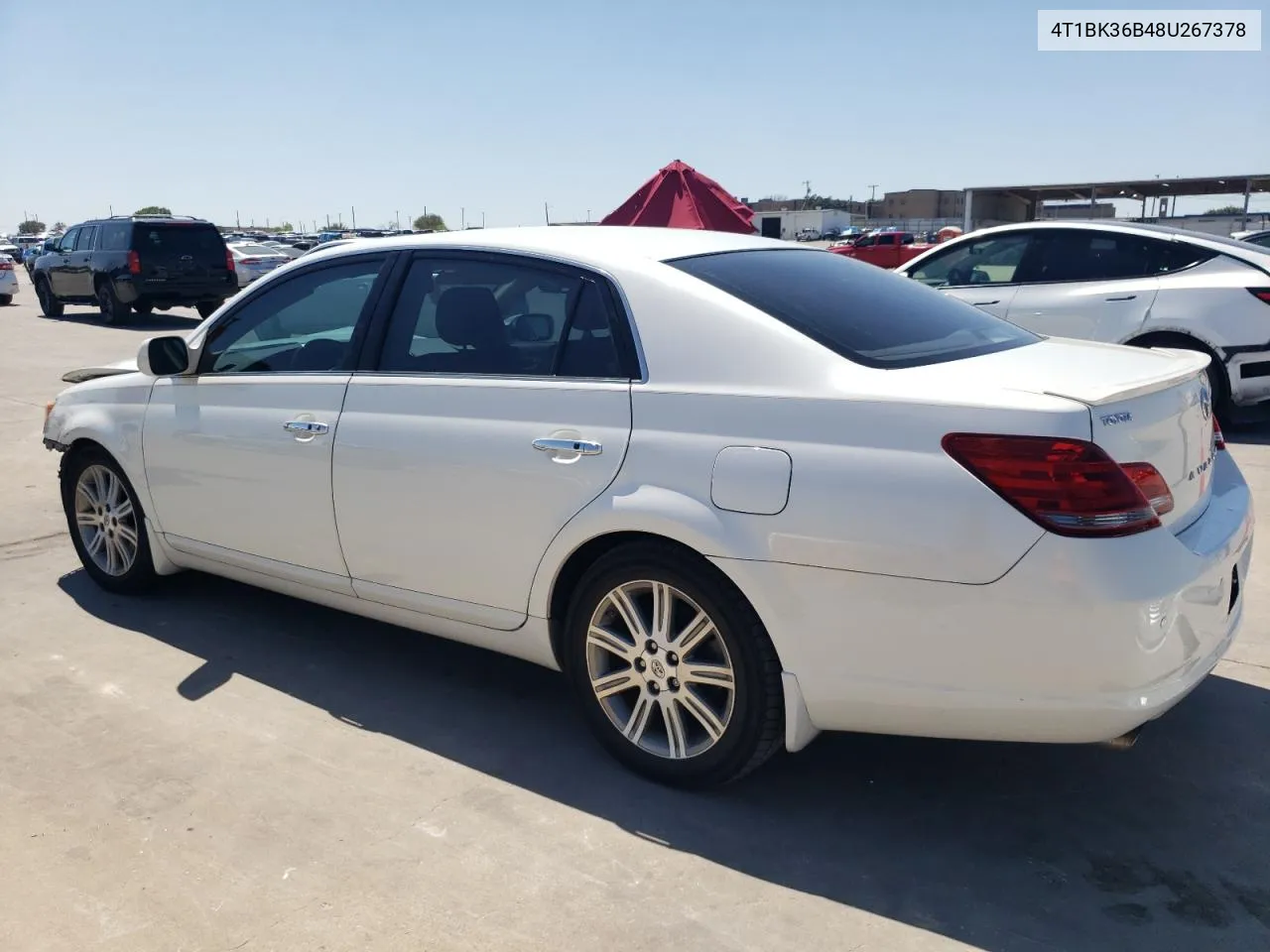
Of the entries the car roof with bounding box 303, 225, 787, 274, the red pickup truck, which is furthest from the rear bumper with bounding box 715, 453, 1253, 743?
the red pickup truck

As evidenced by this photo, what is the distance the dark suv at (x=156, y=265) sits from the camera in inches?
741

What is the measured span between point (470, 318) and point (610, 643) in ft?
4.05

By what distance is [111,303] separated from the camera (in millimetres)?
19344

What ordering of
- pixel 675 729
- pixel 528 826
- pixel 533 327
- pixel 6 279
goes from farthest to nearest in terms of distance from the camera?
pixel 6 279
pixel 533 327
pixel 675 729
pixel 528 826

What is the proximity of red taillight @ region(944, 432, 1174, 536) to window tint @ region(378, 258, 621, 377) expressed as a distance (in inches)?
46.1

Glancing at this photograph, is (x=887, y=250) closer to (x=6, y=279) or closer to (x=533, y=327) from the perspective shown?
(x=6, y=279)

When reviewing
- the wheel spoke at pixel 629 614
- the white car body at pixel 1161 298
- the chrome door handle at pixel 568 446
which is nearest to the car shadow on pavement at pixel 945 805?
the wheel spoke at pixel 629 614

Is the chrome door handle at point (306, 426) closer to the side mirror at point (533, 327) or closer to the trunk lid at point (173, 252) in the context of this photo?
the side mirror at point (533, 327)

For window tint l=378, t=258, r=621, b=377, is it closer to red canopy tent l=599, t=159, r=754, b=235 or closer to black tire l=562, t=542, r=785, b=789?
black tire l=562, t=542, r=785, b=789

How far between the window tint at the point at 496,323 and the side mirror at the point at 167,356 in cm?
112

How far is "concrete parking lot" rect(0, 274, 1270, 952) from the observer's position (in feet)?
8.72

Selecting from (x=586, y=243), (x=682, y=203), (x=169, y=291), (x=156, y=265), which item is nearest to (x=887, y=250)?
(x=682, y=203)

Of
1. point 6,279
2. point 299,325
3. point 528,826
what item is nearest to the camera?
point 528,826

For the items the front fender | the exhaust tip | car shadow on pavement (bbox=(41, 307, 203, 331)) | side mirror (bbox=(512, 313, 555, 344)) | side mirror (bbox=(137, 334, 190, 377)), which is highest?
side mirror (bbox=(512, 313, 555, 344))
